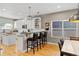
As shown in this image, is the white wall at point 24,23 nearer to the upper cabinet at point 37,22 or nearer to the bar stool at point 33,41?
the upper cabinet at point 37,22

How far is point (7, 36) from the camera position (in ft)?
18.6

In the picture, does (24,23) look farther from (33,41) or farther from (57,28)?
(57,28)

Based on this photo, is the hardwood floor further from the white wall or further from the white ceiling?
the white ceiling

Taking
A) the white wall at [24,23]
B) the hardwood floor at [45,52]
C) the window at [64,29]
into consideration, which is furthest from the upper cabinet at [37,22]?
the hardwood floor at [45,52]

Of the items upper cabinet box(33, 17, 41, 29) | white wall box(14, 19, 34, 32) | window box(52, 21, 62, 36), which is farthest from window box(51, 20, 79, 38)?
white wall box(14, 19, 34, 32)

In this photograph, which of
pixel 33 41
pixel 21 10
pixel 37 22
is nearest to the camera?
pixel 37 22

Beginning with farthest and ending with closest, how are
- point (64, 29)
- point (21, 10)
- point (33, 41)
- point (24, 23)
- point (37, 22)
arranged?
1. point (33, 41)
2. point (24, 23)
3. point (21, 10)
4. point (37, 22)
5. point (64, 29)

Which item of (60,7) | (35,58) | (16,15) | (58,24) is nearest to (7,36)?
(16,15)

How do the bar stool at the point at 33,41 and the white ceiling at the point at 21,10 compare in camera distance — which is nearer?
the white ceiling at the point at 21,10

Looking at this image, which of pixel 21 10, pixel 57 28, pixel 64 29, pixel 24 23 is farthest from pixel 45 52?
pixel 21 10

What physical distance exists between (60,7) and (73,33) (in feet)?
3.49

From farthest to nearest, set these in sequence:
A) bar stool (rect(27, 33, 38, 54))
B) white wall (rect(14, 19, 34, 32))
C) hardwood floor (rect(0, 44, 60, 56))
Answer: bar stool (rect(27, 33, 38, 54)), hardwood floor (rect(0, 44, 60, 56)), white wall (rect(14, 19, 34, 32))

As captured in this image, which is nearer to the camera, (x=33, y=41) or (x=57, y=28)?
(x=57, y=28)

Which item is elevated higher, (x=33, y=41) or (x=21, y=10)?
(x=21, y=10)
